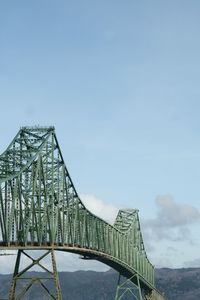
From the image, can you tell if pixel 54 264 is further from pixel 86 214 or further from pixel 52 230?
pixel 86 214

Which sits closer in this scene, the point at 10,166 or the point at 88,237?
the point at 10,166

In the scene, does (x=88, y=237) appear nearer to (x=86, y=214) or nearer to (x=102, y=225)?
(x=86, y=214)

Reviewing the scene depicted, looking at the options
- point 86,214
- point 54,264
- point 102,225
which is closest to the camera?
point 54,264

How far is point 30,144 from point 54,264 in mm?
18308

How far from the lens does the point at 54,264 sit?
259 feet

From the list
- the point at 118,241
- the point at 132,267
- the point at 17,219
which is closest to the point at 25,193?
the point at 17,219

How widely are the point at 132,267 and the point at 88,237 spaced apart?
41244 mm

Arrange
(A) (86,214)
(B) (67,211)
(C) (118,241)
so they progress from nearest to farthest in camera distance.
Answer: (B) (67,211)
(A) (86,214)
(C) (118,241)

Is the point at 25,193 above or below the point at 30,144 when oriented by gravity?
below

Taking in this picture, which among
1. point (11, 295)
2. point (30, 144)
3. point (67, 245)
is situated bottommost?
point (11, 295)

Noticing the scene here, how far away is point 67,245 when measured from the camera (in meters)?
93.1

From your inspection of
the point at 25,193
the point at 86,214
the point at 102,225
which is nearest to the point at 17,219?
the point at 25,193

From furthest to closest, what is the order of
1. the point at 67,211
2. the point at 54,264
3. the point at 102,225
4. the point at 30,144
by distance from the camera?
the point at 102,225, the point at 67,211, the point at 30,144, the point at 54,264

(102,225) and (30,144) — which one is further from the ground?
(30,144)
